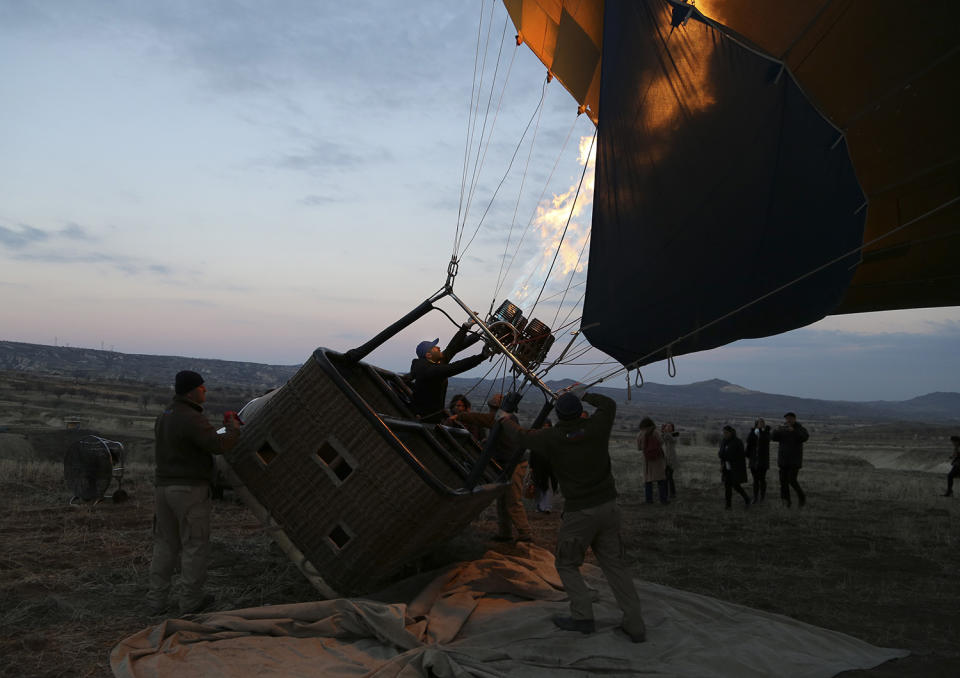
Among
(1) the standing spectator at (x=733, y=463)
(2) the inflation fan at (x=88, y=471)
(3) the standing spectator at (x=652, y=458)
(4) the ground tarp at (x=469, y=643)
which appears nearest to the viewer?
(4) the ground tarp at (x=469, y=643)

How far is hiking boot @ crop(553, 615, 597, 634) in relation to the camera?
14.6 feet

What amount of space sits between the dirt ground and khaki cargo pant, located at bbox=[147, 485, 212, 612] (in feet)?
0.77

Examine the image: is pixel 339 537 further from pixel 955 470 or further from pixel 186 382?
pixel 955 470

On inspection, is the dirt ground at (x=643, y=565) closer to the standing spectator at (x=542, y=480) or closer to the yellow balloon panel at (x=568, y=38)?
the standing spectator at (x=542, y=480)

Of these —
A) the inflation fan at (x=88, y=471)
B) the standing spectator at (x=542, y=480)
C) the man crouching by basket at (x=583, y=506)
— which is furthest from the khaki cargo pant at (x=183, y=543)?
the standing spectator at (x=542, y=480)

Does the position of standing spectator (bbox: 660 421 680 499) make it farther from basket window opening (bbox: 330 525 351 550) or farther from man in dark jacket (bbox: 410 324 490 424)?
basket window opening (bbox: 330 525 351 550)

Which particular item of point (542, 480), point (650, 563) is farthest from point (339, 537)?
point (542, 480)

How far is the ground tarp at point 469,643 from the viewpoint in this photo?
3770 millimetres

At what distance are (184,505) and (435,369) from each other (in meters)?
2.10

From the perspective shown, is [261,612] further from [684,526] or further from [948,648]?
[684,526]

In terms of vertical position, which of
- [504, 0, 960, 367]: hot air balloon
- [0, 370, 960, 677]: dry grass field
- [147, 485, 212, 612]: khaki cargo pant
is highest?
[504, 0, 960, 367]: hot air balloon

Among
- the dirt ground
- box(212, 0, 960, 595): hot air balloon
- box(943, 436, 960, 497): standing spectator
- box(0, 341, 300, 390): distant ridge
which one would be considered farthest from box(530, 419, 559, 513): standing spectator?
box(0, 341, 300, 390): distant ridge

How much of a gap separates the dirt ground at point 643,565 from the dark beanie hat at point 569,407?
207 centimetres

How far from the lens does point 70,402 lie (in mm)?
38281
